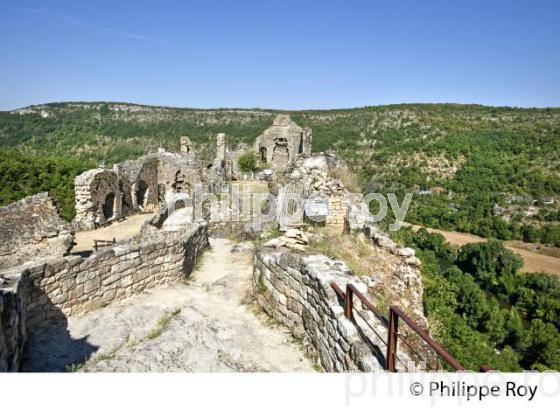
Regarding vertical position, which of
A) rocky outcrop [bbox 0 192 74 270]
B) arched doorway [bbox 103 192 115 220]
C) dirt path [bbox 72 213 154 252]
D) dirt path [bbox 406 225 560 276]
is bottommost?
dirt path [bbox 406 225 560 276]

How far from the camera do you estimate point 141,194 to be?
21.9m

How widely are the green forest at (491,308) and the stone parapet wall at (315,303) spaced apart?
5.42 meters

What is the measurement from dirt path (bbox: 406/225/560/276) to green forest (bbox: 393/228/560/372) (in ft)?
→ 10.2

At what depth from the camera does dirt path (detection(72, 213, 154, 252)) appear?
13820mm

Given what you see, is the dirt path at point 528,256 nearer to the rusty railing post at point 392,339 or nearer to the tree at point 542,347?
the tree at point 542,347

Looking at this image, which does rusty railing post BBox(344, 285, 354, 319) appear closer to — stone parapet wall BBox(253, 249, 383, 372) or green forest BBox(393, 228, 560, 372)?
stone parapet wall BBox(253, 249, 383, 372)

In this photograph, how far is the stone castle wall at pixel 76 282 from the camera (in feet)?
13.9

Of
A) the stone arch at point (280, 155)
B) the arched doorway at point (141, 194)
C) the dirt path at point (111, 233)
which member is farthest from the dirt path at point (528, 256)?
the dirt path at point (111, 233)

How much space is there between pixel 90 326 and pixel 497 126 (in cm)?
7548

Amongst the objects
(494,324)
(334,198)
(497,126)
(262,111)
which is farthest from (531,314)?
(262,111)

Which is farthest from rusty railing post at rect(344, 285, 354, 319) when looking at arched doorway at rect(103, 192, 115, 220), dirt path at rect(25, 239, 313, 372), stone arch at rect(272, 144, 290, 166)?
stone arch at rect(272, 144, 290, 166)

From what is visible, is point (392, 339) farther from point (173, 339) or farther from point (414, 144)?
point (414, 144)

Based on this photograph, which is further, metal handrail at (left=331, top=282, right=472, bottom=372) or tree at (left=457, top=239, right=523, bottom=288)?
tree at (left=457, top=239, right=523, bottom=288)

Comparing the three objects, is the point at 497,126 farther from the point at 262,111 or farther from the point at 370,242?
the point at 370,242
